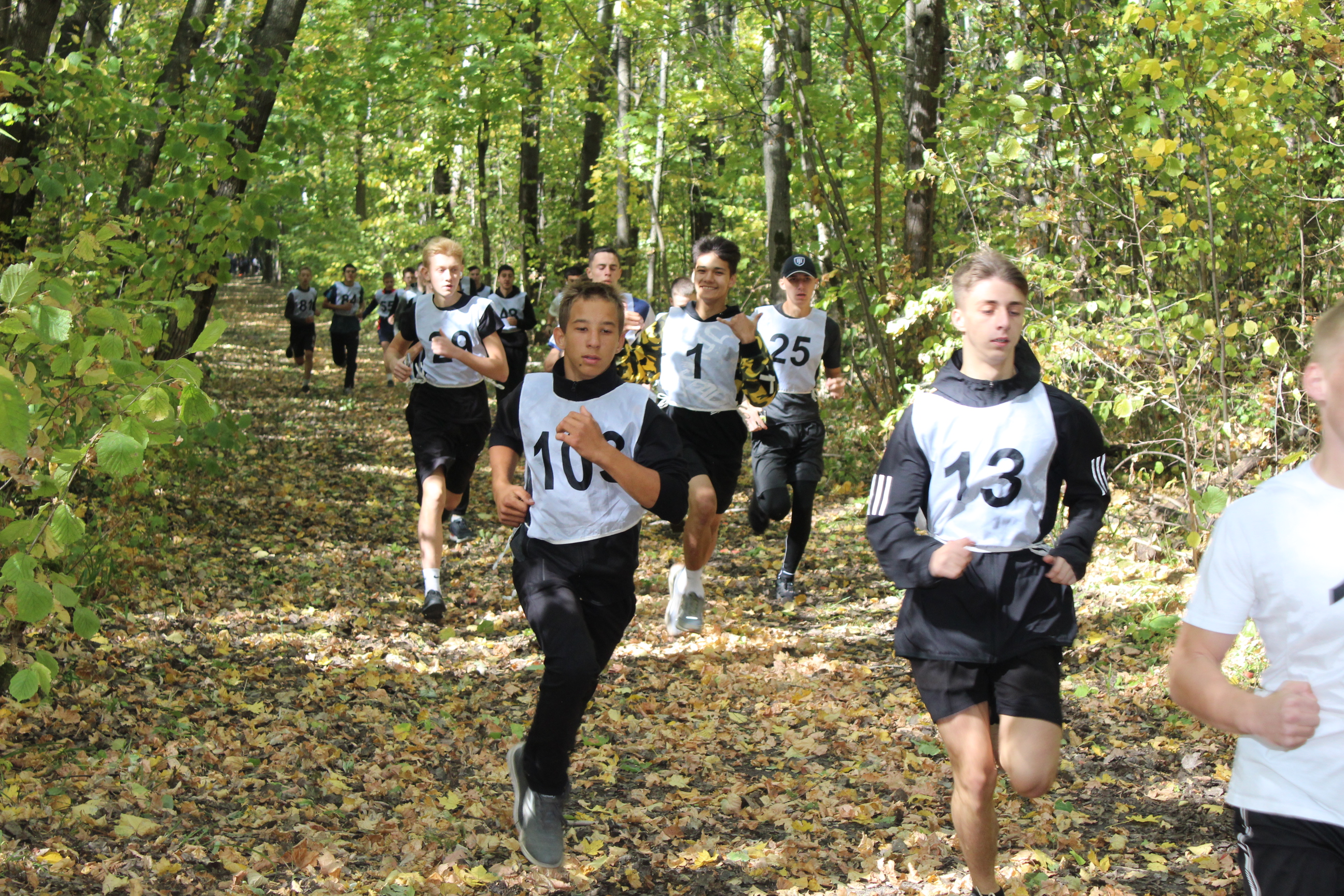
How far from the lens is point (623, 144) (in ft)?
57.7

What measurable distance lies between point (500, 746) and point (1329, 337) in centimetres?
436

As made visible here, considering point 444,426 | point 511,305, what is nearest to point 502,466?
point 444,426

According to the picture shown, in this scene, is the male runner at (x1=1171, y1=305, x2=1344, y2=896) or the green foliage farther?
the green foliage

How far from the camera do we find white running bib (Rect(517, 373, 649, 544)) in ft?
14.1

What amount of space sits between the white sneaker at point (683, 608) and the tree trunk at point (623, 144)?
975 centimetres

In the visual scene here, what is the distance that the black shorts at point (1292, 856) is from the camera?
2.31 metres

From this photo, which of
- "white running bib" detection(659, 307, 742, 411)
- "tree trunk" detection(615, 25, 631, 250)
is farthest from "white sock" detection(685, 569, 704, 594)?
"tree trunk" detection(615, 25, 631, 250)

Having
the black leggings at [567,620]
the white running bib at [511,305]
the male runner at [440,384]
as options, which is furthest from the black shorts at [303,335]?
the black leggings at [567,620]

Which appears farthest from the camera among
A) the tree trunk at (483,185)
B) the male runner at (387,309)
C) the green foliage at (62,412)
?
the tree trunk at (483,185)

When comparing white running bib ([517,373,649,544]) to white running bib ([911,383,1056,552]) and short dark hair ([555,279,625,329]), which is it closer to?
short dark hair ([555,279,625,329])

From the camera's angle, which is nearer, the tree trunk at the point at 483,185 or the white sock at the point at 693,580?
the white sock at the point at 693,580

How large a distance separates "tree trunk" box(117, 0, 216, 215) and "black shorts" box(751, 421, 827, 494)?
4.43 meters

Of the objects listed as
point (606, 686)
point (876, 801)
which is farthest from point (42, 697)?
point (876, 801)

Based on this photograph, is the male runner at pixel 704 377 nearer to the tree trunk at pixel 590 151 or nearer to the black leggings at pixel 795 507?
the black leggings at pixel 795 507
